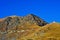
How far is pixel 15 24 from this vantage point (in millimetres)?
137875

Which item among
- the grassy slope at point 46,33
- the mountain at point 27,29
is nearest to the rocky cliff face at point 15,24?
the mountain at point 27,29

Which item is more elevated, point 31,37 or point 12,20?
point 12,20

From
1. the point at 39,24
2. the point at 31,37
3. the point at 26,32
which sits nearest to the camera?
the point at 31,37

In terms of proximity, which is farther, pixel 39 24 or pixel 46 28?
pixel 39 24

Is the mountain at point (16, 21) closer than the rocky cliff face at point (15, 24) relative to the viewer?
No

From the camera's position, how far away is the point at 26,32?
128 m

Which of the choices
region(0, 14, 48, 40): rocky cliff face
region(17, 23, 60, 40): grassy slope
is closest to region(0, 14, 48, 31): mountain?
region(0, 14, 48, 40): rocky cliff face

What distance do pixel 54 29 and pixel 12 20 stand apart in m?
30.9

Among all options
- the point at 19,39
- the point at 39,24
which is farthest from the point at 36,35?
the point at 39,24

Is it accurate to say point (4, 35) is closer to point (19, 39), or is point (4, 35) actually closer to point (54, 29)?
point (19, 39)

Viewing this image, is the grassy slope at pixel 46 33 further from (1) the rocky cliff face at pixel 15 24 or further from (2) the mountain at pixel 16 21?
(2) the mountain at pixel 16 21

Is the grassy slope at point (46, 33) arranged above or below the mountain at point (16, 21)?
below

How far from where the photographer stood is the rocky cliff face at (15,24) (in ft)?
433

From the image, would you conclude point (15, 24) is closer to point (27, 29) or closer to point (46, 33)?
point (27, 29)
